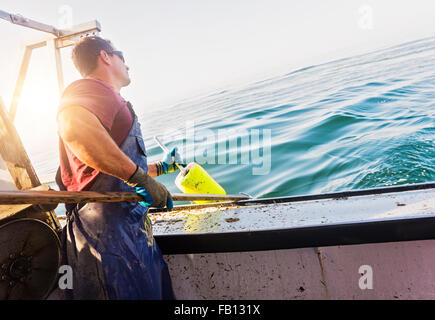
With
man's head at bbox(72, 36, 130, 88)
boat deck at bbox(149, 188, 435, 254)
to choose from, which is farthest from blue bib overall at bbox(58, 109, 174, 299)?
man's head at bbox(72, 36, 130, 88)

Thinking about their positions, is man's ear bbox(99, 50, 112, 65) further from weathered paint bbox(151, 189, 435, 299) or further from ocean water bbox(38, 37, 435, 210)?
ocean water bbox(38, 37, 435, 210)

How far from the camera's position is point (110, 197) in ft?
4.52

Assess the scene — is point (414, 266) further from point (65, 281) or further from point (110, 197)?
point (65, 281)

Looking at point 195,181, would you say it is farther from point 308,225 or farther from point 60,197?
point 60,197

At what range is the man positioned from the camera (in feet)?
4.26

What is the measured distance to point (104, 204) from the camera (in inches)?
57.1

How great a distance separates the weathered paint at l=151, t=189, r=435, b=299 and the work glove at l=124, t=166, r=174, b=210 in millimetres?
392

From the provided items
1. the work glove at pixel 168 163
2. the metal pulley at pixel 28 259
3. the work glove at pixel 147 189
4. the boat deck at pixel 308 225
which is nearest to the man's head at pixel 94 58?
the work glove at pixel 147 189

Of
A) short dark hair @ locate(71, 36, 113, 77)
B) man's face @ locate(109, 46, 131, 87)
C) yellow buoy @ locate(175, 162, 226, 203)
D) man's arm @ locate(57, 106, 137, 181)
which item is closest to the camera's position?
man's arm @ locate(57, 106, 137, 181)

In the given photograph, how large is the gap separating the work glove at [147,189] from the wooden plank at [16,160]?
711 millimetres

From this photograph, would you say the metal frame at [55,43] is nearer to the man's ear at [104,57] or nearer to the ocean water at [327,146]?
the man's ear at [104,57]
